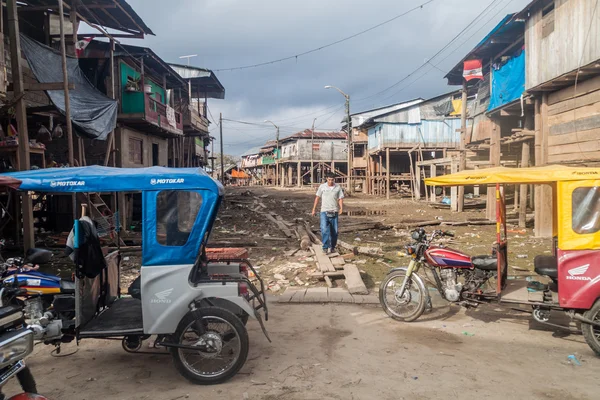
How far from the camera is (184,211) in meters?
3.97

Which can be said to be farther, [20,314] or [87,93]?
[87,93]

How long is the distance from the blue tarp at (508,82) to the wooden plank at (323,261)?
10027 mm

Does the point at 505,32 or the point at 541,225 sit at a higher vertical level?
the point at 505,32

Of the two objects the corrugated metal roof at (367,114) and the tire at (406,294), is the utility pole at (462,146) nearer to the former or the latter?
the tire at (406,294)

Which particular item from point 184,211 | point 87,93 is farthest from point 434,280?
point 87,93

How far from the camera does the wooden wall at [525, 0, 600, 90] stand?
10312 millimetres

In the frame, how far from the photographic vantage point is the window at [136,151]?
17672mm

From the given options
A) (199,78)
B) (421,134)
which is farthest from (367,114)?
(199,78)

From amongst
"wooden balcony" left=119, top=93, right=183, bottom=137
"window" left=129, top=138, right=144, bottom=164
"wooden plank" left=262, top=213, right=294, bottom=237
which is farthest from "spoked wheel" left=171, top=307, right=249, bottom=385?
"window" left=129, top=138, right=144, bottom=164

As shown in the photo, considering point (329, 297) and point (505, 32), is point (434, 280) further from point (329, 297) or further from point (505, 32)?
point (505, 32)

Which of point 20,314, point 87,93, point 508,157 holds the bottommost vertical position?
point 20,314

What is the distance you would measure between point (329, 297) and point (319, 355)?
2.20 meters

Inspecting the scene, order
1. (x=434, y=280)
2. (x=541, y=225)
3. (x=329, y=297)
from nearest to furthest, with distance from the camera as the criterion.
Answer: (x=434, y=280) < (x=329, y=297) < (x=541, y=225)

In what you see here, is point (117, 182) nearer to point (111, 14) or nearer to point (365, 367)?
point (365, 367)
